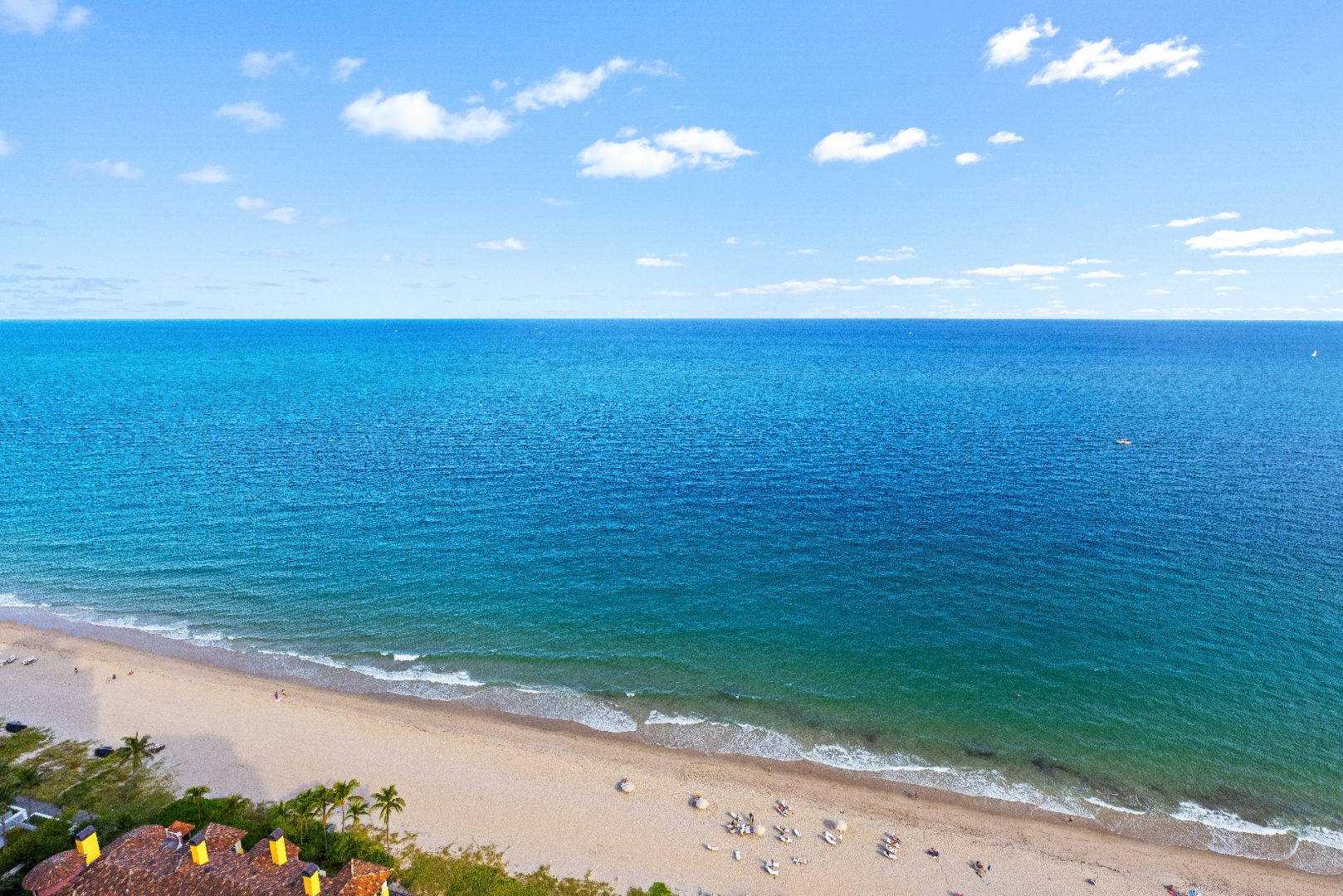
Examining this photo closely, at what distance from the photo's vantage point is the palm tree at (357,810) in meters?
30.9

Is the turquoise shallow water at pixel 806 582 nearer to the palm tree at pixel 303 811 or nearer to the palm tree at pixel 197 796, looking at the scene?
the palm tree at pixel 197 796

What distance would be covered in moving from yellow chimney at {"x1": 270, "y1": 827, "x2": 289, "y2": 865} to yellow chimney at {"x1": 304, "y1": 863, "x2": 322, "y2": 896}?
7.25 feet

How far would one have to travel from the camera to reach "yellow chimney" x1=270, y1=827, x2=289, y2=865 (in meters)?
27.0

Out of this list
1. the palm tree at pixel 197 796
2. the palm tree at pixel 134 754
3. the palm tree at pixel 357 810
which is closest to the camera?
the palm tree at pixel 357 810

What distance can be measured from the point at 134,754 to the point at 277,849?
17695 mm

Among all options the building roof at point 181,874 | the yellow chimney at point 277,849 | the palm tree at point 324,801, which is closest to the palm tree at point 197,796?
the building roof at point 181,874

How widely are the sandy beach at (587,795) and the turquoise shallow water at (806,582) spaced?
7.79ft

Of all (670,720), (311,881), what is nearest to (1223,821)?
(670,720)

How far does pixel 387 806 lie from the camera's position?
32500mm

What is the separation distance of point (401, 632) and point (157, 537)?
36.6 m

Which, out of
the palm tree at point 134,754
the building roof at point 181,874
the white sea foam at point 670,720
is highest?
the building roof at point 181,874

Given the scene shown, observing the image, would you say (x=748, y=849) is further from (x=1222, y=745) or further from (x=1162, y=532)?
(x=1162, y=532)

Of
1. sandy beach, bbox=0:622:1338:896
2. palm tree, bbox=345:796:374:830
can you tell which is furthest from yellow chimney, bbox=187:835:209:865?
sandy beach, bbox=0:622:1338:896

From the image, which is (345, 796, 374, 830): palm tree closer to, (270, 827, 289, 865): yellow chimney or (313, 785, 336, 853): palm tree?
(313, 785, 336, 853): palm tree
